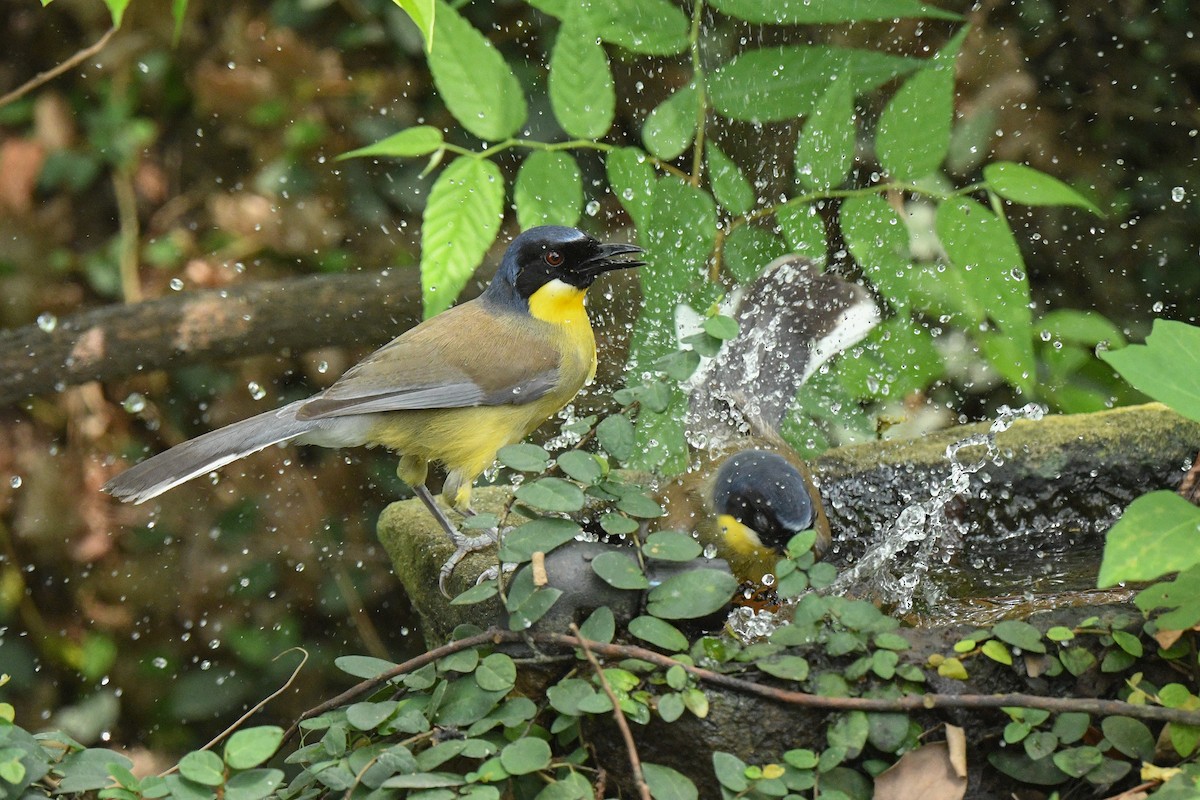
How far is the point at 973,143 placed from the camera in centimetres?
468

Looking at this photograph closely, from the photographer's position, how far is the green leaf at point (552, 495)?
177 cm

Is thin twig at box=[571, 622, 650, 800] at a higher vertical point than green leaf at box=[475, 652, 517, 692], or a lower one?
higher

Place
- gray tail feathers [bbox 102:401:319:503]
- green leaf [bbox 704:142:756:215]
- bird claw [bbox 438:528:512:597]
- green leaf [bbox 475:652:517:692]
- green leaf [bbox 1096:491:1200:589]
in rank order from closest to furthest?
green leaf [bbox 1096:491:1200:589]
green leaf [bbox 475:652:517:692]
bird claw [bbox 438:528:512:597]
gray tail feathers [bbox 102:401:319:503]
green leaf [bbox 704:142:756:215]

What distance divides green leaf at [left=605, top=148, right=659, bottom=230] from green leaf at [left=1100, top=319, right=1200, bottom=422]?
1361 millimetres

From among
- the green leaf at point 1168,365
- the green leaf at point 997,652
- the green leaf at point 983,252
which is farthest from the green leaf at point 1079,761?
the green leaf at point 983,252

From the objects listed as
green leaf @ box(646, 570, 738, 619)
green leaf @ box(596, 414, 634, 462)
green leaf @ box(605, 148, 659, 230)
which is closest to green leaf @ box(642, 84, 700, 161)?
green leaf @ box(605, 148, 659, 230)

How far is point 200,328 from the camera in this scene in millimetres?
4250

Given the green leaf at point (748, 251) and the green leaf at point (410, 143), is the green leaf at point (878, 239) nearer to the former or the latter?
the green leaf at point (748, 251)

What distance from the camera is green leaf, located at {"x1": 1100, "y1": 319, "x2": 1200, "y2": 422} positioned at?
147 centimetres

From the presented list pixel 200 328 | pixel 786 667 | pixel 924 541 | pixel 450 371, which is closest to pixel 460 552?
pixel 450 371

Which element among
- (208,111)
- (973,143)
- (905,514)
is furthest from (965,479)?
(208,111)

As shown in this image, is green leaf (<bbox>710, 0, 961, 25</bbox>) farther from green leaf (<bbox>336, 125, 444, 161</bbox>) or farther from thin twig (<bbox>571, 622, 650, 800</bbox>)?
thin twig (<bbox>571, 622, 650, 800</bbox>)

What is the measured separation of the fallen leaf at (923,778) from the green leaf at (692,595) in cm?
30

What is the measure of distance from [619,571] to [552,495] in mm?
137
